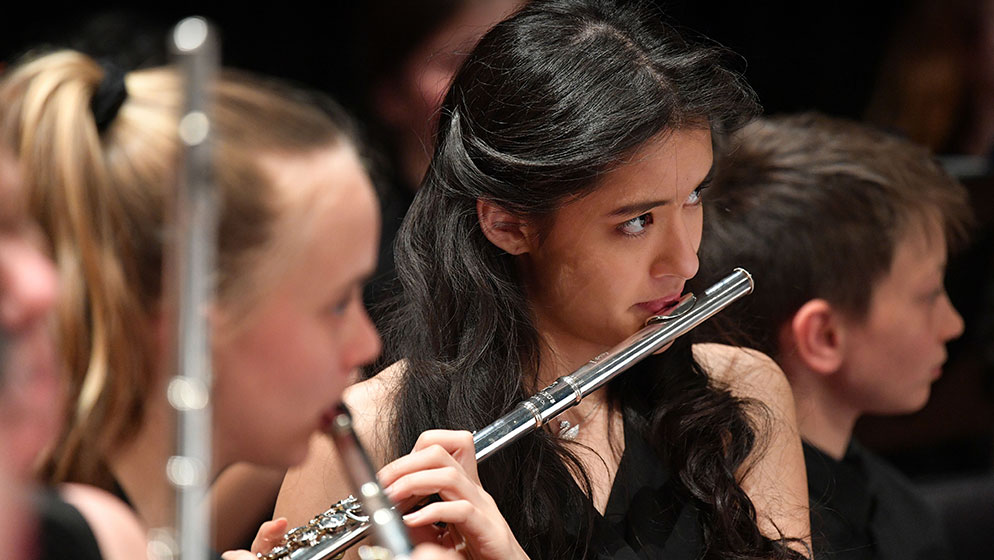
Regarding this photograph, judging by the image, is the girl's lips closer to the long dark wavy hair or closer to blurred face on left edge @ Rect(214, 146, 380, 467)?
the long dark wavy hair

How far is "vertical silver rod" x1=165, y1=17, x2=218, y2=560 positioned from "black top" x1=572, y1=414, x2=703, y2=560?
0.63 meters

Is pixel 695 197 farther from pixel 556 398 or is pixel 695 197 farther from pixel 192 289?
pixel 192 289

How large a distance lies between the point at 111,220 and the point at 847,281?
3.45 ft

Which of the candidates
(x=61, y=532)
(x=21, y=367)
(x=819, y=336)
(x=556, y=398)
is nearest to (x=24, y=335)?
(x=21, y=367)

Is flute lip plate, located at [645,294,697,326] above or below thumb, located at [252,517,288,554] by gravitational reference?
above

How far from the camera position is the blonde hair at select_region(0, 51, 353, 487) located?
81cm

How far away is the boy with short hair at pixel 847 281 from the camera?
157 centimetres

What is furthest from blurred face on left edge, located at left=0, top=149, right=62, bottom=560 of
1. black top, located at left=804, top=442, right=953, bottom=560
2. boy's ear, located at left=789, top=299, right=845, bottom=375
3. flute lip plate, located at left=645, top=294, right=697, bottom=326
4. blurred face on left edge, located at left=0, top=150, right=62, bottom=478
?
boy's ear, located at left=789, top=299, right=845, bottom=375

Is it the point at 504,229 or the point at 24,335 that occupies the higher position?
the point at 504,229

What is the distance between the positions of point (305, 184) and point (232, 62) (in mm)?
1438

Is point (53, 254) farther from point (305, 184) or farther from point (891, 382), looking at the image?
point (891, 382)

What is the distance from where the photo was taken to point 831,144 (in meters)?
1.61

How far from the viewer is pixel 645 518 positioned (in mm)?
1244

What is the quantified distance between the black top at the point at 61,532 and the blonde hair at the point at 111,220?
36 mm
